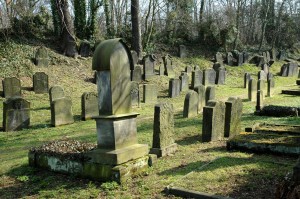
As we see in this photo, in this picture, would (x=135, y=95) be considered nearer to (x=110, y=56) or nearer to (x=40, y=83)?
(x=40, y=83)

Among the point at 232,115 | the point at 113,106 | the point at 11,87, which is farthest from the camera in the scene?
the point at 11,87

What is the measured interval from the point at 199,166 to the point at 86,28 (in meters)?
21.4

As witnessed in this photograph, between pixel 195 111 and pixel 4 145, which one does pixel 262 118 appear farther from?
pixel 4 145

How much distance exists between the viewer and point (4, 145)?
31.8ft

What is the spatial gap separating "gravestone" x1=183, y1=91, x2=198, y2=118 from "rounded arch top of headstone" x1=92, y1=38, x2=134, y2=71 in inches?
251

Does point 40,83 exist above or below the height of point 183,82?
above

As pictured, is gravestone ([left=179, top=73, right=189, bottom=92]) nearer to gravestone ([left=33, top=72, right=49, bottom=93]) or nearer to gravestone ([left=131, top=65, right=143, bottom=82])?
gravestone ([left=131, top=65, right=143, bottom=82])

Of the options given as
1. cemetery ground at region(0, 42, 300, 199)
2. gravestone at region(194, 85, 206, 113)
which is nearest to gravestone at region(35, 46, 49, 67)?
cemetery ground at region(0, 42, 300, 199)

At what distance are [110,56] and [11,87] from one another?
36.5ft

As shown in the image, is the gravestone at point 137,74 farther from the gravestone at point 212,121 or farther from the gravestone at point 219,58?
the gravestone at point 212,121

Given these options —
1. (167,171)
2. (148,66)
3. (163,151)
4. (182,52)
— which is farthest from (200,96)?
(182,52)

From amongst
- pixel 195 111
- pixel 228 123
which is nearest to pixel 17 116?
pixel 195 111

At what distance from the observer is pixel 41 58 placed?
19875 millimetres

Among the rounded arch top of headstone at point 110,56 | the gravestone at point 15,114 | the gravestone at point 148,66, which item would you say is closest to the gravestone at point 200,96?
the gravestone at point 15,114
